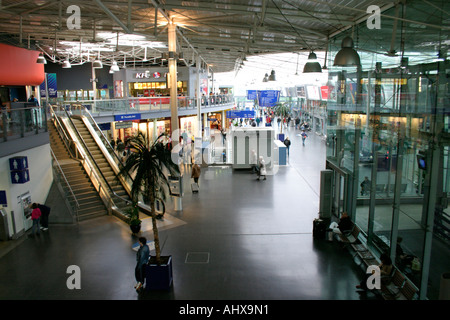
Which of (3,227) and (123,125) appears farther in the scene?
(123,125)

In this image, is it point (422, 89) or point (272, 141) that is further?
point (272, 141)

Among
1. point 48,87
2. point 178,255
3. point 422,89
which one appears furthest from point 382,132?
point 48,87

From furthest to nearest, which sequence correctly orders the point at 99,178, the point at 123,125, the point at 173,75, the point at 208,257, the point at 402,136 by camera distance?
the point at 123,125
the point at 173,75
the point at 99,178
the point at 208,257
the point at 402,136

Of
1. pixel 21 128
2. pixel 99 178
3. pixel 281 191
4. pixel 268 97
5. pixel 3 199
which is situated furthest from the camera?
pixel 268 97

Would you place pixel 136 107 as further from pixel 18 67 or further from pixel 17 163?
pixel 17 163

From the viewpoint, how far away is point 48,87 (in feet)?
122

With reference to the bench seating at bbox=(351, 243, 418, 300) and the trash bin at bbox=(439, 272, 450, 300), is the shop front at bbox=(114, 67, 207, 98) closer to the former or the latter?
the bench seating at bbox=(351, 243, 418, 300)

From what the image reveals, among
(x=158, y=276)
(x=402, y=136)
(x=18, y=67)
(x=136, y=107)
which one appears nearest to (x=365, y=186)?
A: (x=402, y=136)

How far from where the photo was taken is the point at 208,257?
10.3 metres

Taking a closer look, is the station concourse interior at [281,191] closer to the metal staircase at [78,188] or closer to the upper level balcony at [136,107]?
the metal staircase at [78,188]

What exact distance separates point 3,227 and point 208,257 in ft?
22.9

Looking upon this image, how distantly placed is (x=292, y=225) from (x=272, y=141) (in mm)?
10925

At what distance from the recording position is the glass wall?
7258 mm

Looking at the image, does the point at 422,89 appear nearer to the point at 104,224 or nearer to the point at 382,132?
the point at 382,132
